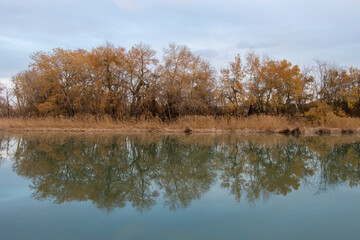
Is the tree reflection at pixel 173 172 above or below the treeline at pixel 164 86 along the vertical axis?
below

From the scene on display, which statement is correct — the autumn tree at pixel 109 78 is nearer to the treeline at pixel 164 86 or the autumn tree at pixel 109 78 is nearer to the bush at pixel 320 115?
the treeline at pixel 164 86

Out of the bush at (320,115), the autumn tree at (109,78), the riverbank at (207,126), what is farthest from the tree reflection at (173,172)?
the autumn tree at (109,78)

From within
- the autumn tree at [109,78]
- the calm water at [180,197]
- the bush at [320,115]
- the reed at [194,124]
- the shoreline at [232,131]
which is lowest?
the calm water at [180,197]

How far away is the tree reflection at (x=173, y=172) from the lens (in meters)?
5.24

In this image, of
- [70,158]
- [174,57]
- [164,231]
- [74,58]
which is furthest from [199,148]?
[74,58]

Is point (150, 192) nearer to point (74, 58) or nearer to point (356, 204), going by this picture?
point (356, 204)

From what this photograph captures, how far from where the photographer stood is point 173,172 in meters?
7.05

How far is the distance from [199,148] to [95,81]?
1751cm

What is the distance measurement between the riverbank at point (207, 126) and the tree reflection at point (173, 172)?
7914 mm

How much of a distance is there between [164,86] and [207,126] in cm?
714

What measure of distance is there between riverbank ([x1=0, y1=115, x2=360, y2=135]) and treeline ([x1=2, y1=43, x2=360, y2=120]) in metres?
3.33

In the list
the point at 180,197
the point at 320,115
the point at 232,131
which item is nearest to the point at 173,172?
the point at 180,197

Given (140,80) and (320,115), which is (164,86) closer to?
(140,80)

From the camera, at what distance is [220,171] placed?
7.17m
